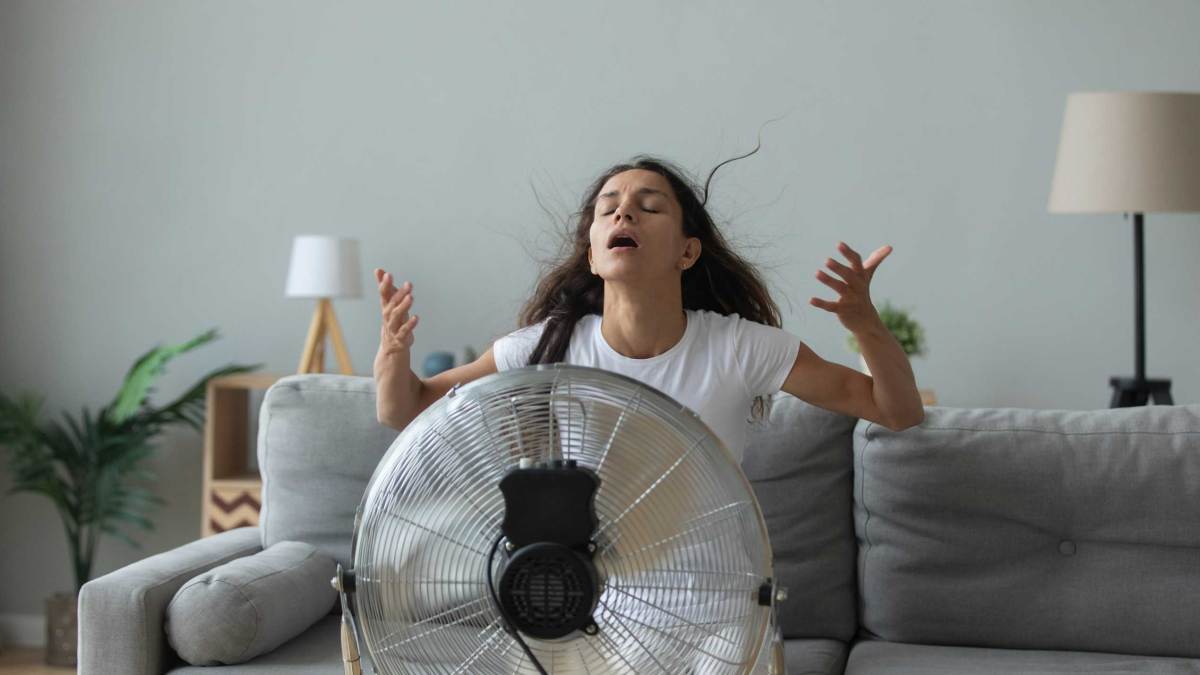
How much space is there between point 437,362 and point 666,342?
5.56 ft

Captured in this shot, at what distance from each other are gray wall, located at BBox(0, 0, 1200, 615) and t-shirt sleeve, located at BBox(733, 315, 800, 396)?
1.70 m

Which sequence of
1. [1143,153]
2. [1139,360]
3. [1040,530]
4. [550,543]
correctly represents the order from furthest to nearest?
[1139,360], [1143,153], [1040,530], [550,543]

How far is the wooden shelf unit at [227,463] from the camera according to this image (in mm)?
3455

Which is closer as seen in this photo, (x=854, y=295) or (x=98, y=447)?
(x=854, y=295)

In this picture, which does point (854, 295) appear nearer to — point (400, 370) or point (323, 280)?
point (400, 370)

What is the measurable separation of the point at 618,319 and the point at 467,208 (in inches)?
74.7

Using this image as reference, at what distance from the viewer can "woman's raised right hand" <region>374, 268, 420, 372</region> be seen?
5.60 ft

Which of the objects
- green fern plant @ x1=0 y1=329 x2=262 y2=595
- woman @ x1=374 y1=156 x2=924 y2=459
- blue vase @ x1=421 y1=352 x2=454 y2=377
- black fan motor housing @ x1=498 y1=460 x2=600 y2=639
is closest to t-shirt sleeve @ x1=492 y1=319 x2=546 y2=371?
woman @ x1=374 y1=156 x2=924 y2=459

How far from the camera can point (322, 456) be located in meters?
2.21

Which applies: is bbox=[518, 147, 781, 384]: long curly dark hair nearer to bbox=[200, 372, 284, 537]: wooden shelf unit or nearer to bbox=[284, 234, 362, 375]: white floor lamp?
bbox=[284, 234, 362, 375]: white floor lamp

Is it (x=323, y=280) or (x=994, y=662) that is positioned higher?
(x=323, y=280)

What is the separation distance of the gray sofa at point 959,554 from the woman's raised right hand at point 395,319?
1.65 feet

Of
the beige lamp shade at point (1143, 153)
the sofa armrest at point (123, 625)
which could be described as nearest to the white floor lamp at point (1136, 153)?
the beige lamp shade at point (1143, 153)

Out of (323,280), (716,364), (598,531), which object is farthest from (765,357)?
(323,280)
